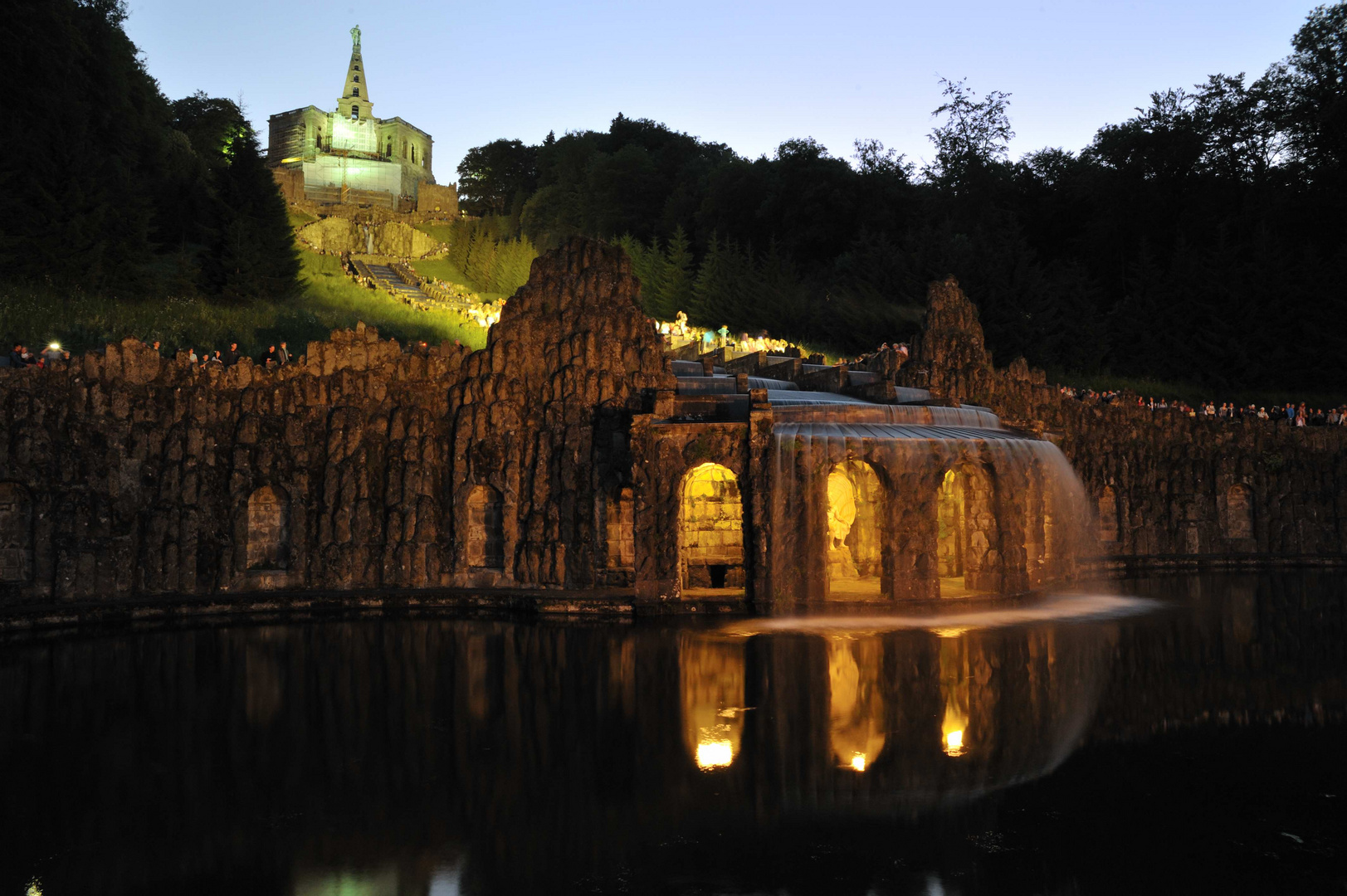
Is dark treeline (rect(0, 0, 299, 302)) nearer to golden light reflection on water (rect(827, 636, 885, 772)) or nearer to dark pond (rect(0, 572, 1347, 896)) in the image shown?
dark pond (rect(0, 572, 1347, 896))

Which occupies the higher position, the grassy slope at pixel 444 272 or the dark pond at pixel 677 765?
the grassy slope at pixel 444 272

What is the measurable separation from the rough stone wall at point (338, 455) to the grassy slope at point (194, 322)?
28.3 feet

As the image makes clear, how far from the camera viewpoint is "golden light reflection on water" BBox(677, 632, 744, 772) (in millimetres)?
10766

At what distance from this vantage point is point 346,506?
2384cm

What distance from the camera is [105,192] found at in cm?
3916

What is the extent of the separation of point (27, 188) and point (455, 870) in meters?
41.2

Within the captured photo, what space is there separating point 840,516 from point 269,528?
14425mm

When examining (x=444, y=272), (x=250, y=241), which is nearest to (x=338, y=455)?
(x=250, y=241)

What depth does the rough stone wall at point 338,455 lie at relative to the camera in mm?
21266

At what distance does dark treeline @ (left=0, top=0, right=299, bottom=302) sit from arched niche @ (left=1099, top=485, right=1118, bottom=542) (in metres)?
35.5

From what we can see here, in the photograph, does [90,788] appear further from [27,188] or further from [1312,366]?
[1312,366]

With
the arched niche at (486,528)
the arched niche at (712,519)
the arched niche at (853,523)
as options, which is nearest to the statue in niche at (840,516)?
the arched niche at (853,523)

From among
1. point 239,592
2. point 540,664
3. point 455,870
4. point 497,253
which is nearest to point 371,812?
point 455,870

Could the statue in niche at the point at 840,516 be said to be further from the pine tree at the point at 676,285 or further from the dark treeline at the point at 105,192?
the pine tree at the point at 676,285
